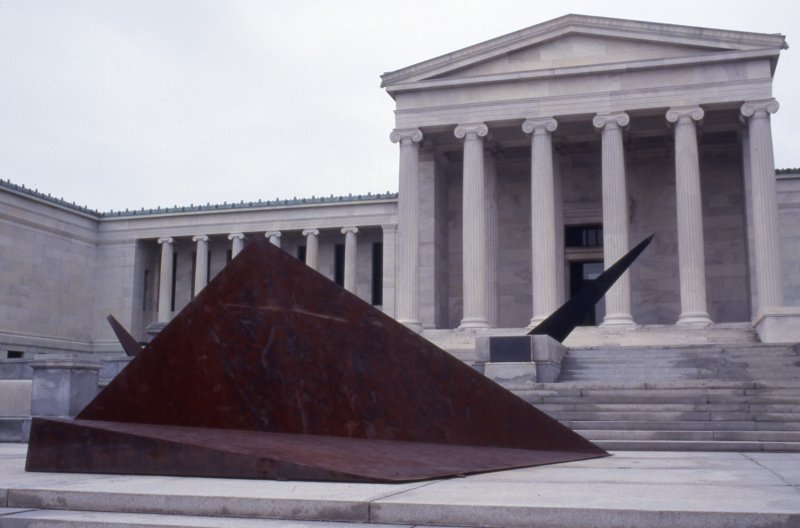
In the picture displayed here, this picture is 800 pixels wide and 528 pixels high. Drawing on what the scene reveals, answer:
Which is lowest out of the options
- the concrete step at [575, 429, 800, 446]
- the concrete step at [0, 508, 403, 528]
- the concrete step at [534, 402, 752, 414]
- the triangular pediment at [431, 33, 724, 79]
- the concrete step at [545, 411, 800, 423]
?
the concrete step at [575, 429, 800, 446]

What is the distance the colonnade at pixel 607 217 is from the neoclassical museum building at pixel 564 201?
2.9 inches

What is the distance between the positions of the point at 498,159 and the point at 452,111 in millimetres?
5431

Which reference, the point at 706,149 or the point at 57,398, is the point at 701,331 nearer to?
the point at 706,149

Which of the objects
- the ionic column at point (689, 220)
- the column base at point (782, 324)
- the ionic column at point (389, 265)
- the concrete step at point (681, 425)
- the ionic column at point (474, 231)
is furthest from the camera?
the ionic column at point (389, 265)

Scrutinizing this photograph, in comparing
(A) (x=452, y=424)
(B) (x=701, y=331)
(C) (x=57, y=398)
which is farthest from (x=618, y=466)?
(B) (x=701, y=331)

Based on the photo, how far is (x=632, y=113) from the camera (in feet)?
125

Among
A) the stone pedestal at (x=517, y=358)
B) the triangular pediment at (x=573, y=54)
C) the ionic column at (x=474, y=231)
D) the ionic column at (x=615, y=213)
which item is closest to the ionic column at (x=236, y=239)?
the triangular pediment at (x=573, y=54)

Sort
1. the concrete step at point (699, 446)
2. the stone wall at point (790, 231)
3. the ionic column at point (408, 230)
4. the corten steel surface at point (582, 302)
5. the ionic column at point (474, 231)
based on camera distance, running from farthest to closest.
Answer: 1. the stone wall at point (790, 231)
2. the ionic column at point (408, 230)
3. the ionic column at point (474, 231)
4. the corten steel surface at point (582, 302)
5. the concrete step at point (699, 446)

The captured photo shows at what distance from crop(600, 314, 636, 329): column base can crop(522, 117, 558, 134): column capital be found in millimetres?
9020

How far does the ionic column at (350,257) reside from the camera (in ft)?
166

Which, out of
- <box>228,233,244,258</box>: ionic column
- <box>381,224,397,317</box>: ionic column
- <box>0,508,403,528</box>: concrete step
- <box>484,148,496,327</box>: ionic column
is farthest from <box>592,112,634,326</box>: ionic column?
<box>0,508,403,528</box>: concrete step

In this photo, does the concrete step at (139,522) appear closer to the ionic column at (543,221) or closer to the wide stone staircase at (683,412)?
the wide stone staircase at (683,412)

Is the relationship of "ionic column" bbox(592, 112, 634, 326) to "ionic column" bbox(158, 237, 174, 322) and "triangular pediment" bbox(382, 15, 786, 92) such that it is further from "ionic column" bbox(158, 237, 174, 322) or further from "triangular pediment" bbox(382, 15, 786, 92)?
"ionic column" bbox(158, 237, 174, 322)

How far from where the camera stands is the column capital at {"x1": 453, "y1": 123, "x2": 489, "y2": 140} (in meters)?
39.3
